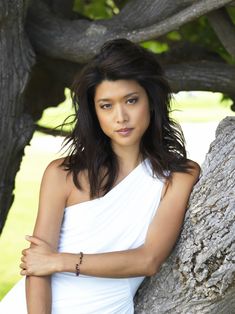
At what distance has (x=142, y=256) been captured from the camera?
10.6 ft

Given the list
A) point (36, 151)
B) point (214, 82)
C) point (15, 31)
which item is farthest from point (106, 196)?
point (36, 151)

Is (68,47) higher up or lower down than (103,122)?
higher up

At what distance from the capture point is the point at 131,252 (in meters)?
3.21

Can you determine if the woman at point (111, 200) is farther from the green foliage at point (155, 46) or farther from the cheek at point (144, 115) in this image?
the green foliage at point (155, 46)

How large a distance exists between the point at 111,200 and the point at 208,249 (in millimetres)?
560

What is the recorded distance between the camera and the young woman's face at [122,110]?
332 centimetres

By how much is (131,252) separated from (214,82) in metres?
1.88

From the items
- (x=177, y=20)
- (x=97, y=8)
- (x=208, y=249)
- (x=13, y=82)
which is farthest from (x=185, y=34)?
(x=208, y=249)

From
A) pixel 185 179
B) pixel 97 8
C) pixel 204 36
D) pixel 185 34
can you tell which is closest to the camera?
pixel 185 179

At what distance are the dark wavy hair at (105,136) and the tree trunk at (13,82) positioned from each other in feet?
2.74

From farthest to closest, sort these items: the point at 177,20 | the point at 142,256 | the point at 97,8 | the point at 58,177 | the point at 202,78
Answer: the point at 97,8 → the point at 202,78 → the point at 177,20 → the point at 58,177 → the point at 142,256

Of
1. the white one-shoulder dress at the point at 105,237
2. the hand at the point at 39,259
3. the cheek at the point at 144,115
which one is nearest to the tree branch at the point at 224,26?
the cheek at the point at 144,115

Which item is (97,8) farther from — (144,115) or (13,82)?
(144,115)

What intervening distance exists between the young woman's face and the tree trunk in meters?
1.04
